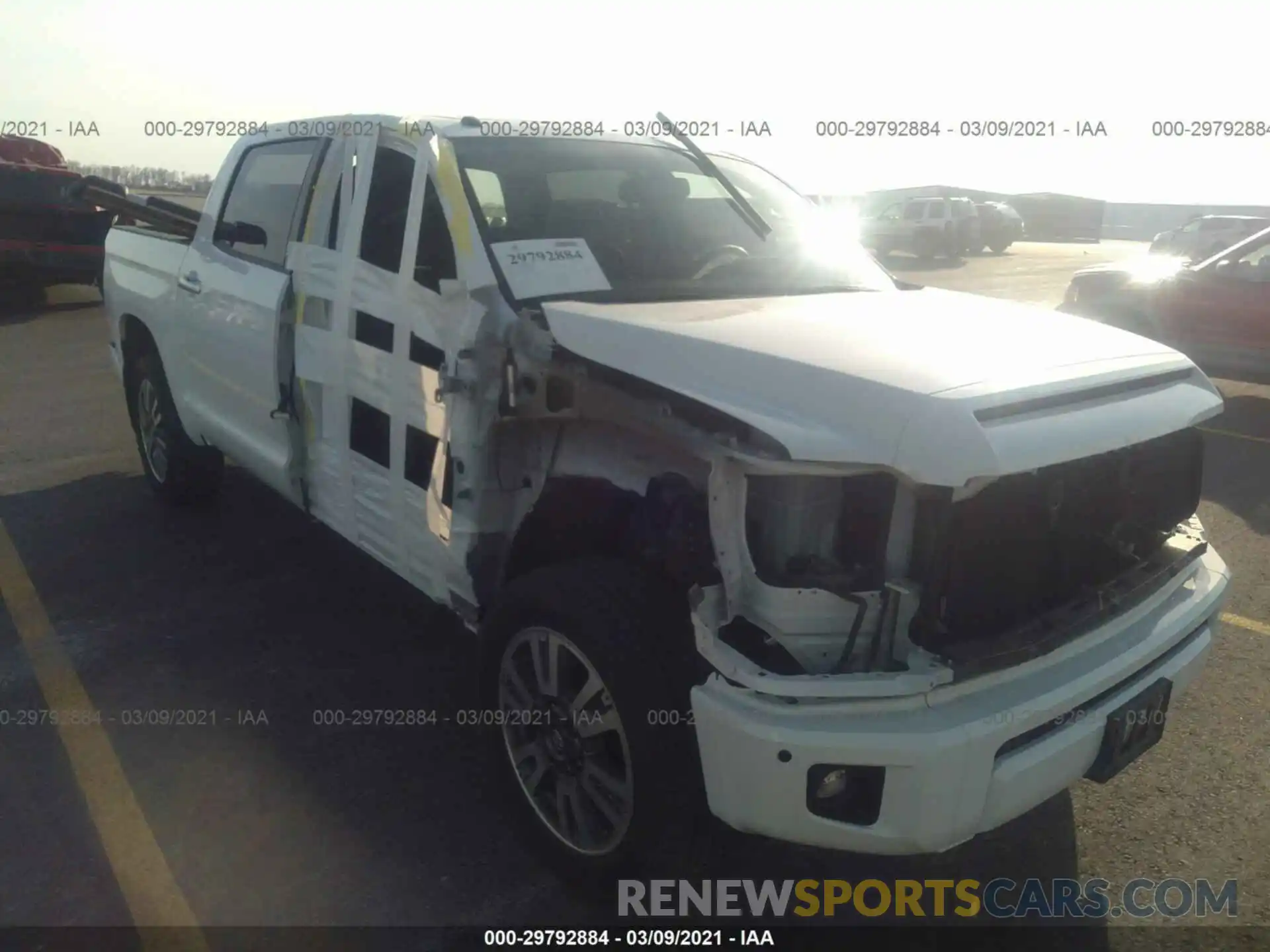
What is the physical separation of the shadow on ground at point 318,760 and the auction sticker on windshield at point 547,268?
1163 mm

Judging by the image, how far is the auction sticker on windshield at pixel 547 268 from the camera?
9.92 ft

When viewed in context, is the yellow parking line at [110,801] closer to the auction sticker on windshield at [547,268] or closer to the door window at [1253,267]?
the auction sticker on windshield at [547,268]

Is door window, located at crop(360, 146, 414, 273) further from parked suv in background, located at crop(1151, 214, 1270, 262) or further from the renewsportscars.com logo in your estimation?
parked suv in background, located at crop(1151, 214, 1270, 262)

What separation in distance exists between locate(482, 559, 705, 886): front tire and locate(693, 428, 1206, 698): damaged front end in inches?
7.5

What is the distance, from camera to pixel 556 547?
3051mm

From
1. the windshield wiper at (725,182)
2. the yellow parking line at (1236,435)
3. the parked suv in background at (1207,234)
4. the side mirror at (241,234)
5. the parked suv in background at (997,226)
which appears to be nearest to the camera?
the windshield wiper at (725,182)

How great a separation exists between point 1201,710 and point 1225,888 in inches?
40.8

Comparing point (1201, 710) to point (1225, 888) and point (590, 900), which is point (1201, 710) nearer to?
point (1225, 888)

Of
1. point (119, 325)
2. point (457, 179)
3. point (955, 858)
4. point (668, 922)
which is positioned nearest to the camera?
point (668, 922)

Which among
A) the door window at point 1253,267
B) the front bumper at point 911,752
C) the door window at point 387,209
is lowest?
the front bumper at point 911,752

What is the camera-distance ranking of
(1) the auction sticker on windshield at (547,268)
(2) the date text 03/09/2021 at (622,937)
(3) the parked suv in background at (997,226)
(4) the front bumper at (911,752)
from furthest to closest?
(3) the parked suv in background at (997,226) < (1) the auction sticker on windshield at (547,268) < (2) the date text 03/09/2021 at (622,937) < (4) the front bumper at (911,752)

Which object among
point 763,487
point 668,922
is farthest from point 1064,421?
point 668,922

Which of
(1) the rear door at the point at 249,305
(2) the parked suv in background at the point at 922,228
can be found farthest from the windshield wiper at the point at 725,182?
(2) the parked suv in background at the point at 922,228

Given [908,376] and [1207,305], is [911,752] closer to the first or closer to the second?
[908,376]
